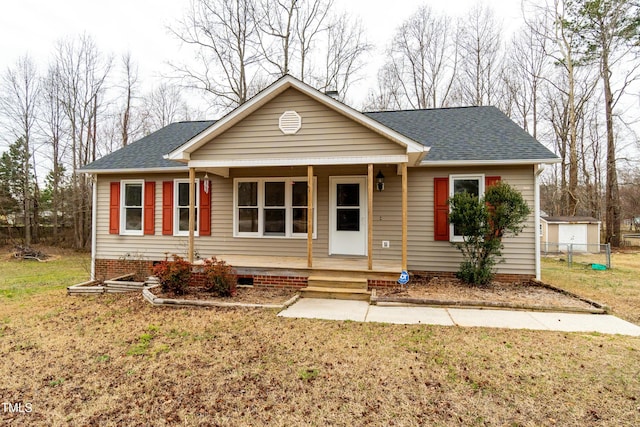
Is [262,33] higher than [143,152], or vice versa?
[262,33]

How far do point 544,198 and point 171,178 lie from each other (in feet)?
107

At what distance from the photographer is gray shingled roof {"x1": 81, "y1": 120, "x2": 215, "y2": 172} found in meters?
9.09

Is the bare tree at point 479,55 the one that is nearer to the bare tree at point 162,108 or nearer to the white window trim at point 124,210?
the bare tree at point 162,108

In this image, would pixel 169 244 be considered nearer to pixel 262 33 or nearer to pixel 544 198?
pixel 262 33

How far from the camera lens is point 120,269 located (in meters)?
9.27

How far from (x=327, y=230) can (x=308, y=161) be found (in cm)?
220

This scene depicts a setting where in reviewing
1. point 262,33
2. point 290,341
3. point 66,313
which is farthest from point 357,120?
point 262,33

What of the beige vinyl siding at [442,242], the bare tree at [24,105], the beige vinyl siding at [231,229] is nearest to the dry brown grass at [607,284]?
the beige vinyl siding at [442,242]

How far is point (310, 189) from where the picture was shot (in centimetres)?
684

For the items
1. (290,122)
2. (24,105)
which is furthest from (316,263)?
(24,105)

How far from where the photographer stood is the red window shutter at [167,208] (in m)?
9.06

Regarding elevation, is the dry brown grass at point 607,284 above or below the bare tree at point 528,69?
below

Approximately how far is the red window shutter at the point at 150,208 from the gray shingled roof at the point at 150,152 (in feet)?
2.09

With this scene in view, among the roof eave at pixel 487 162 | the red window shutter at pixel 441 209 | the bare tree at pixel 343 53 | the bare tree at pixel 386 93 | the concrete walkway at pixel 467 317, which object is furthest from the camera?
the bare tree at pixel 386 93
